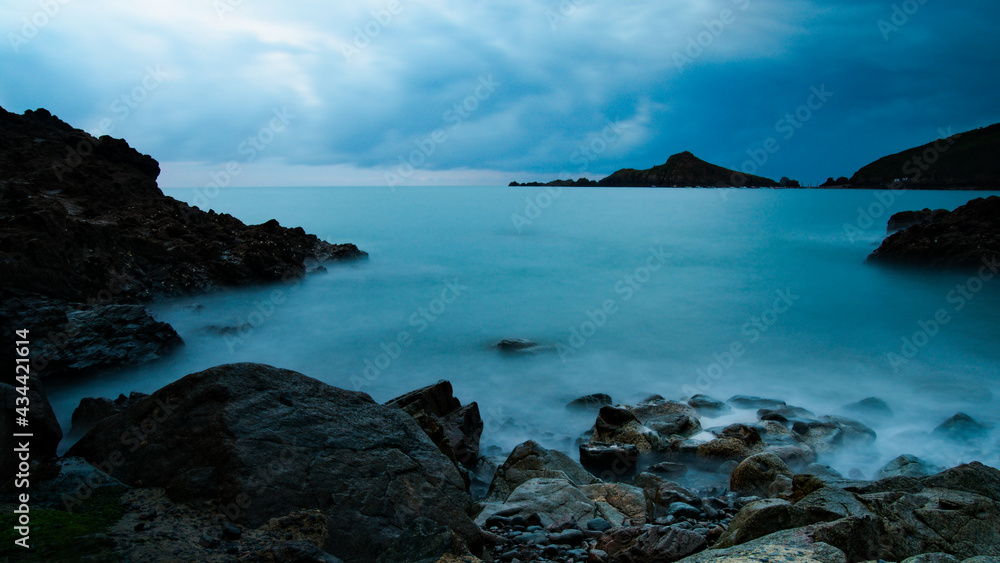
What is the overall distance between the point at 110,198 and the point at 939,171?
444 feet

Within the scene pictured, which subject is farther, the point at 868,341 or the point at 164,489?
the point at 868,341

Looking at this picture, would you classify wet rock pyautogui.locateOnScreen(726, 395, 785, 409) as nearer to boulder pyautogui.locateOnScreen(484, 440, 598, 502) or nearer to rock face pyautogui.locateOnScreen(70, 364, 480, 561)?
boulder pyautogui.locateOnScreen(484, 440, 598, 502)

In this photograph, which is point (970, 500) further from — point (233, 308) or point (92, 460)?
point (233, 308)

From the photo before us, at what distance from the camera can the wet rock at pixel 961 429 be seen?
9.36 meters

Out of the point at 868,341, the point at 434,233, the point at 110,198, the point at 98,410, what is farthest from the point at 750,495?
the point at 434,233

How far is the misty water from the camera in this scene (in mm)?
11094

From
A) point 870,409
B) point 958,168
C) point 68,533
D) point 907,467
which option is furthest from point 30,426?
point 958,168

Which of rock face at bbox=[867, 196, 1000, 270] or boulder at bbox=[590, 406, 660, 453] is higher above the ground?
rock face at bbox=[867, 196, 1000, 270]

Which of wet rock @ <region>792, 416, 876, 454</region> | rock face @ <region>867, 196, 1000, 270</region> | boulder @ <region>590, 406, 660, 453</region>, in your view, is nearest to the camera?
boulder @ <region>590, 406, 660, 453</region>

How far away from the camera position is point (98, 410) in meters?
8.12

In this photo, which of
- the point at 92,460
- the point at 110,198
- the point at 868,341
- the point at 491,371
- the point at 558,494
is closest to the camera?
the point at 92,460

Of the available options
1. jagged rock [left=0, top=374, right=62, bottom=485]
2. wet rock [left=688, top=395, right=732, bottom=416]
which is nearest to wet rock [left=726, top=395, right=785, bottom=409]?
wet rock [left=688, top=395, right=732, bottom=416]

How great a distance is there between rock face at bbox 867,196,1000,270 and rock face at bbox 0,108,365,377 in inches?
1014

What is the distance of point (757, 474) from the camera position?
725 cm
